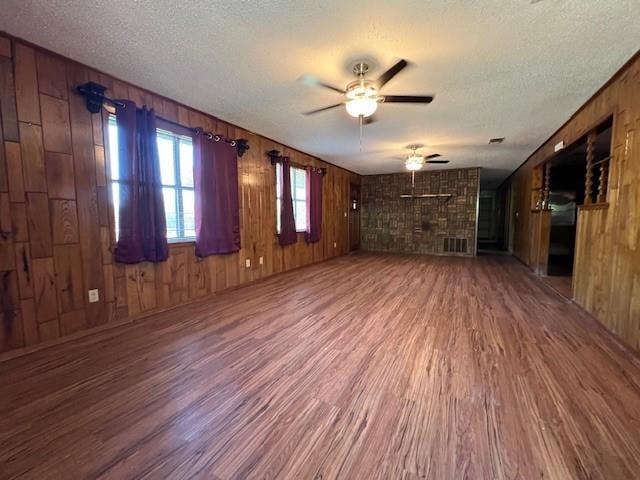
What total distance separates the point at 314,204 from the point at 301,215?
0.39m

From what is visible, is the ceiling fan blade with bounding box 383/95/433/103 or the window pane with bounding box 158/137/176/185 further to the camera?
the window pane with bounding box 158/137/176/185

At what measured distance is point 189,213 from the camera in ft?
11.5

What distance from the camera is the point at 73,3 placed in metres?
1.71

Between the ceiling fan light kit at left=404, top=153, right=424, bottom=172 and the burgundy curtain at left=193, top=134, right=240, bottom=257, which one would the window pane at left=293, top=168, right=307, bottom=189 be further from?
the ceiling fan light kit at left=404, top=153, right=424, bottom=172

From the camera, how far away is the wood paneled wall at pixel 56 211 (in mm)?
2104

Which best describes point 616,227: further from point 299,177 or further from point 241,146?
point 299,177

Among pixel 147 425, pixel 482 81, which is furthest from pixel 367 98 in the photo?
pixel 147 425

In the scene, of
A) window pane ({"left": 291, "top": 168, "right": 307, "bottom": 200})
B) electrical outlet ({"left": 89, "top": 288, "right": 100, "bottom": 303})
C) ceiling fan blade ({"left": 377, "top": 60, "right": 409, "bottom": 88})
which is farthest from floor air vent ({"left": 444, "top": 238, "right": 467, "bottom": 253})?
electrical outlet ({"left": 89, "top": 288, "right": 100, "bottom": 303})

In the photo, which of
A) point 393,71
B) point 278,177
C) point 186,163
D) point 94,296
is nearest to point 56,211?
point 94,296

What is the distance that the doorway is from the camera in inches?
313

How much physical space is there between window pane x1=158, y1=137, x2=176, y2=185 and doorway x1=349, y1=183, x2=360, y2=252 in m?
5.29

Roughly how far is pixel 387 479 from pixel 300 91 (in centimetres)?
310

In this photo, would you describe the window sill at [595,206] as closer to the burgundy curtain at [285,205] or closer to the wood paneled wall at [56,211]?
the burgundy curtain at [285,205]

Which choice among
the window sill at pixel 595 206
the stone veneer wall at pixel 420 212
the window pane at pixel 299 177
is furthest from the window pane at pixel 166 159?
the stone veneer wall at pixel 420 212
